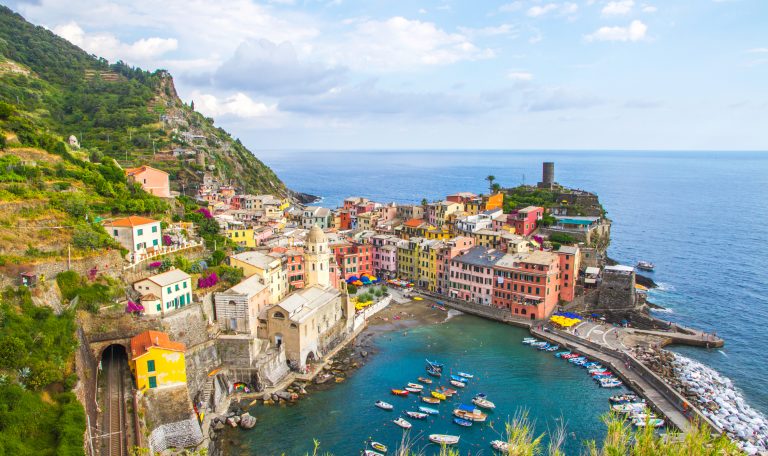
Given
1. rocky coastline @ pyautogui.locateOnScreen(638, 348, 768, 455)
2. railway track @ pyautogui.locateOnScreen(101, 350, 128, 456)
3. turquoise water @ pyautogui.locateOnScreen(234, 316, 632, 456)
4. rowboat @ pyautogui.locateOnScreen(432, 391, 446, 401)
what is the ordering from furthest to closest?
rowboat @ pyautogui.locateOnScreen(432, 391, 446, 401) < rocky coastline @ pyautogui.locateOnScreen(638, 348, 768, 455) < turquoise water @ pyautogui.locateOnScreen(234, 316, 632, 456) < railway track @ pyautogui.locateOnScreen(101, 350, 128, 456)

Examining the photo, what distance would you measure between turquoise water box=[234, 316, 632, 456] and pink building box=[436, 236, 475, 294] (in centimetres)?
1351

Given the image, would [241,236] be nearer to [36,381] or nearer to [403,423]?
[403,423]

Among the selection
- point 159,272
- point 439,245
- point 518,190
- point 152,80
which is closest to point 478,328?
point 439,245

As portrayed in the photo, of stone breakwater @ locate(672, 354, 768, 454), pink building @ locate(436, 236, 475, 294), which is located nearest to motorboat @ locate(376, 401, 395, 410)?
stone breakwater @ locate(672, 354, 768, 454)

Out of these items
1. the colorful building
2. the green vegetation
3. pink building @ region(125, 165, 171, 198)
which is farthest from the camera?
pink building @ region(125, 165, 171, 198)

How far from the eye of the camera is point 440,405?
43312 mm

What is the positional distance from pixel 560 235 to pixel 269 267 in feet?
170

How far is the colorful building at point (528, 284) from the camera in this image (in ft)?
202

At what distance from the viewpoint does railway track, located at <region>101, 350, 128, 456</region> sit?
29.1 m

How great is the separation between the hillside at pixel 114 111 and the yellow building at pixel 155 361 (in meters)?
41.5

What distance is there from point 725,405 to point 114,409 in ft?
160

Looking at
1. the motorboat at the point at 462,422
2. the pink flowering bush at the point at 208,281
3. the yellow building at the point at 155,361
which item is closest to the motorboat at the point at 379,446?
the motorboat at the point at 462,422

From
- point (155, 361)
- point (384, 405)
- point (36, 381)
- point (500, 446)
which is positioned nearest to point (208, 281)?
point (155, 361)

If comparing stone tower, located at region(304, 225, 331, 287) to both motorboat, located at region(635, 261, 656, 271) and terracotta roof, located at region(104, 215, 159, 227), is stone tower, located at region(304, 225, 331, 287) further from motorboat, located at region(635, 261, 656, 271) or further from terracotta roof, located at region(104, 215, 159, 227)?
motorboat, located at region(635, 261, 656, 271)
